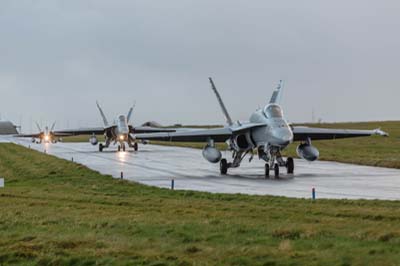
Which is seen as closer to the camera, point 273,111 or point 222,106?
point 273,111

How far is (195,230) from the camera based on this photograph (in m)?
11.5

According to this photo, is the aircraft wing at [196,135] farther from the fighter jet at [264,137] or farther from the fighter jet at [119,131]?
the fighter jet at [119,131]

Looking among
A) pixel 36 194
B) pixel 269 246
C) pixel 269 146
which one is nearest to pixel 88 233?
pixel 269 246

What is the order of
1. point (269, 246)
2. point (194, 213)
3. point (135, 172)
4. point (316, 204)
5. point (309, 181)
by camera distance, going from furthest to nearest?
point (135, 172), point (309, 181), point (316, 204), point (194, 213), point (269, 246)

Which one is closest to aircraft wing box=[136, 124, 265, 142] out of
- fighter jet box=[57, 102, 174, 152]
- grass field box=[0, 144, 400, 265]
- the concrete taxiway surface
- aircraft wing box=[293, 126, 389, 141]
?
the concrete taxiway surface

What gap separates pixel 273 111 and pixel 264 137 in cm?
125

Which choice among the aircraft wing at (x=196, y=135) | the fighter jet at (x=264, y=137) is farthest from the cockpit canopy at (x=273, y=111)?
the aircraft wing at (x=196, y=135)

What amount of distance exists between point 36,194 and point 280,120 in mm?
12207

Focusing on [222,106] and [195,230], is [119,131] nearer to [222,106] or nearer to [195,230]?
[222,106]

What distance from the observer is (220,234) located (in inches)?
435

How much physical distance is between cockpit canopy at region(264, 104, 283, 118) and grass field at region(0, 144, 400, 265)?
9851mm

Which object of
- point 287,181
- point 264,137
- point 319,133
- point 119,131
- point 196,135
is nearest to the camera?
Answer: point 287,181

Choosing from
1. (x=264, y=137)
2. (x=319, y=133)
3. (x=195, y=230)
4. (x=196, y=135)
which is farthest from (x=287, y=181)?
(x=195, y=230)

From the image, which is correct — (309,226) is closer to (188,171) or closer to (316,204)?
(316,204)
